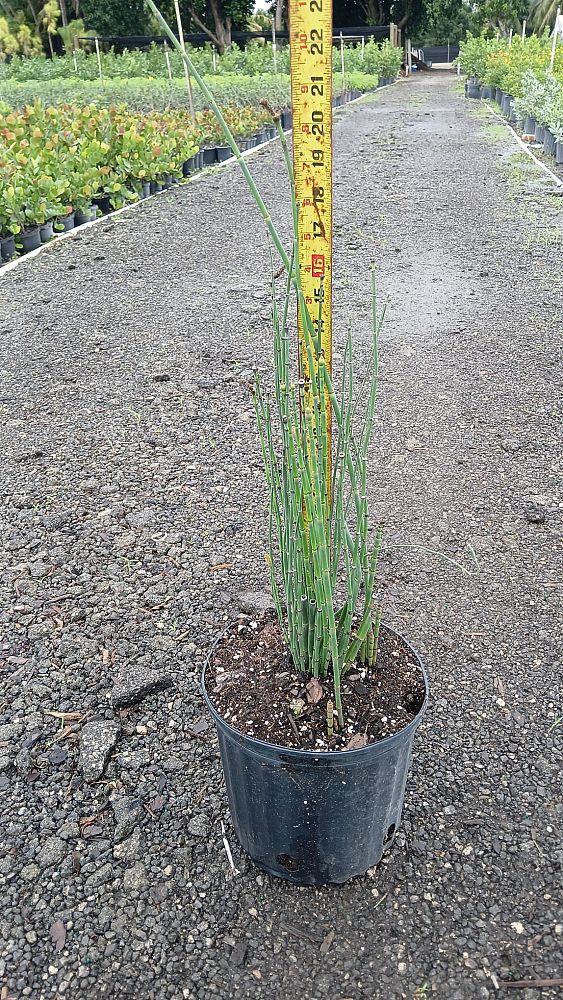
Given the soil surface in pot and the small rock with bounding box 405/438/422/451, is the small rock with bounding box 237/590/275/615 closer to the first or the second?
the soil surface in pot

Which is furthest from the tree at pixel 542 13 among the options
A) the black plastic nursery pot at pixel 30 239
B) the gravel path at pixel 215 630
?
the gravel path at pixel 215 630

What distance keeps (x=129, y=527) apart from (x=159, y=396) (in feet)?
3.48

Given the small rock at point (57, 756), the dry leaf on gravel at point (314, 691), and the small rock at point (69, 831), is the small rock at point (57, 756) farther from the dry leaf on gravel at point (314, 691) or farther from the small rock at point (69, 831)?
the dry leaf on gravel at point (314, 691)

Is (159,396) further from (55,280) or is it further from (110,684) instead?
(55,280)

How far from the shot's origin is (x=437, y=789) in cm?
162

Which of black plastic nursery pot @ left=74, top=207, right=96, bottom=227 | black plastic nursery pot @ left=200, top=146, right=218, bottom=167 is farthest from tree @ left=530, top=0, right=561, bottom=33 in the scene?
black plastic nursery pot @ left=74, top=207, right=96, bottom=227

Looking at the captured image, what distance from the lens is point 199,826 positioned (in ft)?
5.11

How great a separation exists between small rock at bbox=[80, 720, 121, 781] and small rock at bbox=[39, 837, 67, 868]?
0.16 m

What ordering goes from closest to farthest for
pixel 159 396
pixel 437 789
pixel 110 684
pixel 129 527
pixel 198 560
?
pixel 437 789
pixel 110 684
pixel 198 560
pixel 129 527
pixel 159 396

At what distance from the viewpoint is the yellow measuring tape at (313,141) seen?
1304 millimetres

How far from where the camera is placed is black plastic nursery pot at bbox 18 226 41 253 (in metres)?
5.68

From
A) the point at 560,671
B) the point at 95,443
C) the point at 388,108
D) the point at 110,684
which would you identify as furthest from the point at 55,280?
the point at 388,108

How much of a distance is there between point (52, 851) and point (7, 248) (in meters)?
4.94

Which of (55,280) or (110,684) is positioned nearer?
(110,684)
